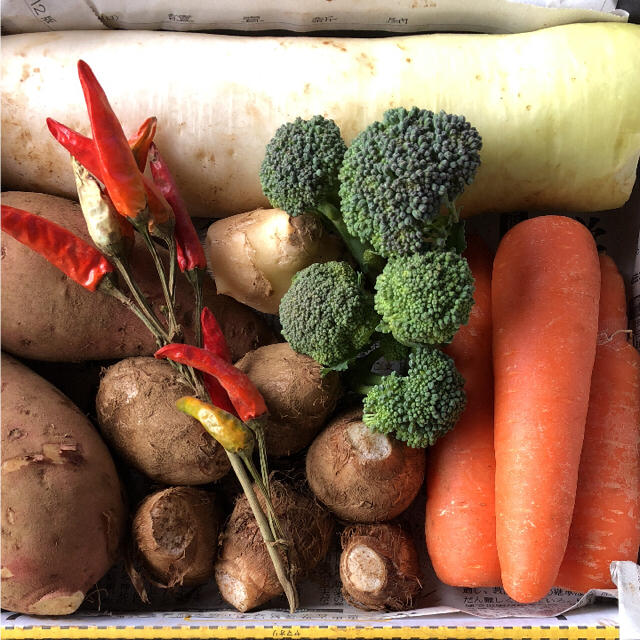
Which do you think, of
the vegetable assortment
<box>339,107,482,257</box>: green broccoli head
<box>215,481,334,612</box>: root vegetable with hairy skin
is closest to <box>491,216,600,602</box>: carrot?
the vegetable assortment

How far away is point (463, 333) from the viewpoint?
123 centimetres

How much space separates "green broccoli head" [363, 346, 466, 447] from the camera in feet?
3.47

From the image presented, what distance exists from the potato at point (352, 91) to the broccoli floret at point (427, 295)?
28 cm

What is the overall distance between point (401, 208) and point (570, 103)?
0.42 m

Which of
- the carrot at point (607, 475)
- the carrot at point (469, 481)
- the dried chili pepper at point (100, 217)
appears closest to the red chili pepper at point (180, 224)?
the dried chili pepper at point (100, 217)

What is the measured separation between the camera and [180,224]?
1.15 metres

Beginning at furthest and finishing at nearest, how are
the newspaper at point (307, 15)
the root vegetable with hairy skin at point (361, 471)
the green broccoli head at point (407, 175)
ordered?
the newspaper at point (307, 15) → the root vegetable with hairy skin at point (361, 471) → the green broccoli head at point (407, 175)

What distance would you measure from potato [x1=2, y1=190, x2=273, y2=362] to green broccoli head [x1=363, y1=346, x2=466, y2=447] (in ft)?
1.10

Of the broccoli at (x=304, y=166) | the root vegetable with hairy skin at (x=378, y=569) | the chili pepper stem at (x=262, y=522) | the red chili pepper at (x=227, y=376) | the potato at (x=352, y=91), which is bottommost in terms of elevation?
the root vegetable with hairy skin at (x=378, y=569)

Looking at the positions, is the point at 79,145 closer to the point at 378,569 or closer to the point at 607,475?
the point at 378,569

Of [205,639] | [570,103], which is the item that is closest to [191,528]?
[205,639]

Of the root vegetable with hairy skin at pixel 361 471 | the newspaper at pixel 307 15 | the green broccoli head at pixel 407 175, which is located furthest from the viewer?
the newspaper at pixel 307 15

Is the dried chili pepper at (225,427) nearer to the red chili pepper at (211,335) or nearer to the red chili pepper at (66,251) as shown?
the red chili pepper at (211,335)

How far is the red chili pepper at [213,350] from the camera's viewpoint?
1116 millimetres
